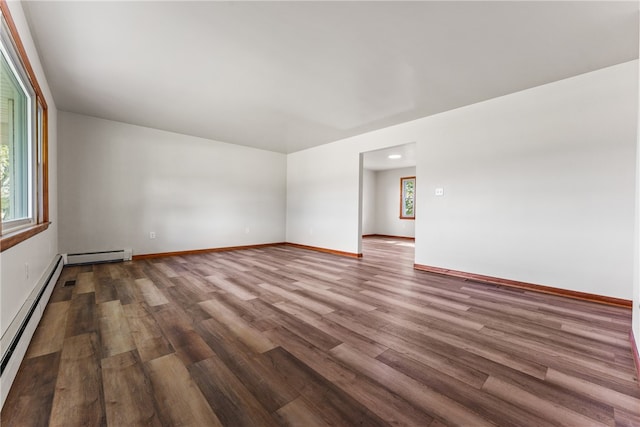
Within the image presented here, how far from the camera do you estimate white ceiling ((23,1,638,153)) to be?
1.88 metres

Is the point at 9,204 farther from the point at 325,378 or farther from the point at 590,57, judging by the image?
the point at 590,57

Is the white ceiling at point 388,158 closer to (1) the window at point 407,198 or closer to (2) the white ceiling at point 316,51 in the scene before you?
(1) the window at point 407,198

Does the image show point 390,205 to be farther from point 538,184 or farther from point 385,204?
point 538,184

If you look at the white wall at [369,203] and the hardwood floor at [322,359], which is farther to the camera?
the white wall at [369,203]

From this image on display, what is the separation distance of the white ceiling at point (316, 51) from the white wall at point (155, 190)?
759 millimetres

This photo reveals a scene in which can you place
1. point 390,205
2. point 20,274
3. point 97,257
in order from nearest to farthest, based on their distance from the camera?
point 20,274
point 97,257
point 390,205

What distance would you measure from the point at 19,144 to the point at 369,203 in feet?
27.2

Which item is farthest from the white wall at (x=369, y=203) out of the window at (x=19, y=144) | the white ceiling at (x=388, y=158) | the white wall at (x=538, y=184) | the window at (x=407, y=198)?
the window at (x=19, y=144)

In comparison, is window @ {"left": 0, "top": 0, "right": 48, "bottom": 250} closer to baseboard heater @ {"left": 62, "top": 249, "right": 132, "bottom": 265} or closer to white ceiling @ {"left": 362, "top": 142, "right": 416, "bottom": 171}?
baseboard heater @ {"left": 62, "top": 249, "right": 132, "bottom": 265}

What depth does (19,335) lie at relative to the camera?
1.56 m

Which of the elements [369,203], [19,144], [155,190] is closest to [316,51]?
[19,144]

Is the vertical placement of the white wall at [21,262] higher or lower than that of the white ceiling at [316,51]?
lower

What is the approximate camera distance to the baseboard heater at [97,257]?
3928 mm

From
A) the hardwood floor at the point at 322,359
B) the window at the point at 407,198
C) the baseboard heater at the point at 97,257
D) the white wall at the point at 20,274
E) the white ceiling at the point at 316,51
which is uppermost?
the white ceiling at the point at 316,51
